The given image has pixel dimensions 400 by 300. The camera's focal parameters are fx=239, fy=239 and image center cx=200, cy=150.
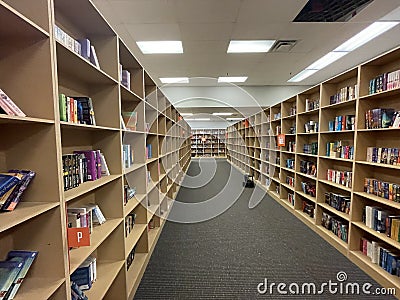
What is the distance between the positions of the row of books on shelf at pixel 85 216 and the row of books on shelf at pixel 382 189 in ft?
8.67

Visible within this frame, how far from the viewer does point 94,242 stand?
1523mm

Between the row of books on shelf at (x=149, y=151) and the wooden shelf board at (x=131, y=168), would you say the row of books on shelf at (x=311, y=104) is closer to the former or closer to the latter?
the row of books on shelf at (x=149, y=151)

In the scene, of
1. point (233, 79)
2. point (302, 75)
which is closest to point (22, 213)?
point (233, 79)

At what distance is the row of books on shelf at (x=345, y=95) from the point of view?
2.82m

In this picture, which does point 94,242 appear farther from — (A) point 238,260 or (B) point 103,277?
(A) point 238,260

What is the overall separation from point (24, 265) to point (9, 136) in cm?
57

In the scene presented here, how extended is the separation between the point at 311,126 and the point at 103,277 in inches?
141

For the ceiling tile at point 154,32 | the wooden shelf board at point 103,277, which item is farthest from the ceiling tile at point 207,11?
the wooden shelf board at point 103,277

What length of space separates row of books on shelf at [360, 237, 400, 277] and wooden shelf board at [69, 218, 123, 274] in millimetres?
2460

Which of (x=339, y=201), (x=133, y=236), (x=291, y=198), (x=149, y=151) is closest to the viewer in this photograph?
(x=133, y=236)

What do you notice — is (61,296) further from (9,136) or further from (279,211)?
(279,211)

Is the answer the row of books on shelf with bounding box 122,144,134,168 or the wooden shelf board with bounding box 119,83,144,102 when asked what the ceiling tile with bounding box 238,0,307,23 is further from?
the row of books on shelf with bounding box 122,144,134,168

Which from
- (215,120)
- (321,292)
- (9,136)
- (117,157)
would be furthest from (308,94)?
(215,120)

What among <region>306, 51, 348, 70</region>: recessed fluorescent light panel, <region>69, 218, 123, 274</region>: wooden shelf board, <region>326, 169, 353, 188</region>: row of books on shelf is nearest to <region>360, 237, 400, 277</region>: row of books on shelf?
<region>326, 169, 353, 188</region>: row of books on shelf
